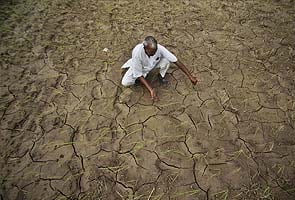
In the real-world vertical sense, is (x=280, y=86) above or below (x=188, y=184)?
above

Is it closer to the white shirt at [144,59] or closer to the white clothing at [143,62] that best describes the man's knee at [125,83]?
the white clothing at [143,62]

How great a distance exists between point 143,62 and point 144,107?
1.65 feet

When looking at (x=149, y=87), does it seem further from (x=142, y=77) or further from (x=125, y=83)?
(x=125, y=83)

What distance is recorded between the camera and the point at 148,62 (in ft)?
9.65

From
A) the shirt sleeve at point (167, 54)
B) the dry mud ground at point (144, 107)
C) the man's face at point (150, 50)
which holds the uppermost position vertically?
the man's face at point (150, 50)

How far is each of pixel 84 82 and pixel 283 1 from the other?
3691 mm

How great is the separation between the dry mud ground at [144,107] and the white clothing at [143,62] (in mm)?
177

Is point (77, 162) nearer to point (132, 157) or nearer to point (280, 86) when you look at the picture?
point (132, 157)

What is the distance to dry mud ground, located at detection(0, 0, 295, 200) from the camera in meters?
2.42

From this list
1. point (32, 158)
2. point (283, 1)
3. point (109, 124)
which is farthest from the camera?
point (283, 1)

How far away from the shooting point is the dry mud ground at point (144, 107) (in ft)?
7.95

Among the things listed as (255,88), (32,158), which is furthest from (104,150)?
(255,88)

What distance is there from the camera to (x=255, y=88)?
3193 mm

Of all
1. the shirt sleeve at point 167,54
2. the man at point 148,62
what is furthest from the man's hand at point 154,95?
the shirt sleeve at point 167,54
